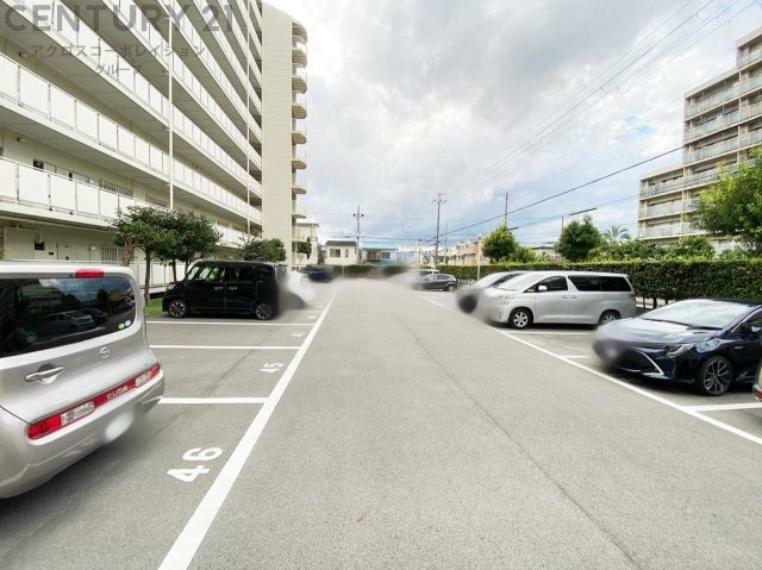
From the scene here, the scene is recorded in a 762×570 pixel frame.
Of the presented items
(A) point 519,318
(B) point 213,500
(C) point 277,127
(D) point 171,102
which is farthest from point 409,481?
(C) point 277,127

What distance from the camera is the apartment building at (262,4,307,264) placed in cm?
3712

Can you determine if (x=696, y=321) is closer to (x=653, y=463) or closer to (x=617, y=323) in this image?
(x=617, y=323)

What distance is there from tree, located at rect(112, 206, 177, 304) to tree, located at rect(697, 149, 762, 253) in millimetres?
17585

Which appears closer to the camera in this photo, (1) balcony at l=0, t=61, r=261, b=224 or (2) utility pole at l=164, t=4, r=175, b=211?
(1) balcony at l=0, t=61, r=261, b=224

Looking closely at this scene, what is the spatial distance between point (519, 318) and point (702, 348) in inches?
219

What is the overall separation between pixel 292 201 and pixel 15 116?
30107 mm

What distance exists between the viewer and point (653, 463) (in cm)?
328

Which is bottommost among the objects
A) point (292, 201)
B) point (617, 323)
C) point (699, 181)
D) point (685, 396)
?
point (685, 396)

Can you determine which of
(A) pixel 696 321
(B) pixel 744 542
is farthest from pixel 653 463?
(A) pixel 696 321

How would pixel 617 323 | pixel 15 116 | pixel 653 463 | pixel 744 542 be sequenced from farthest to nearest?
pixel 15 116, pixel 617 323, pixel 653 463, pixel 744 542

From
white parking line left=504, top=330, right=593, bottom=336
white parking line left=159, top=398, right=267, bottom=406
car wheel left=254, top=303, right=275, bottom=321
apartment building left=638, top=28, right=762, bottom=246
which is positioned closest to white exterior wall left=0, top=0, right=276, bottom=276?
car wheel left=254, top=303, right=275, bottom=321

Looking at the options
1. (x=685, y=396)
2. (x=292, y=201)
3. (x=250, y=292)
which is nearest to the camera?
(x=685, y=396)

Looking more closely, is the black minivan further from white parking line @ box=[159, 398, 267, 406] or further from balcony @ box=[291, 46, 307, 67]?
balcony @ box=[291, 46, 307, 67]

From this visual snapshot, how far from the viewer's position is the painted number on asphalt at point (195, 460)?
9.74 feet
